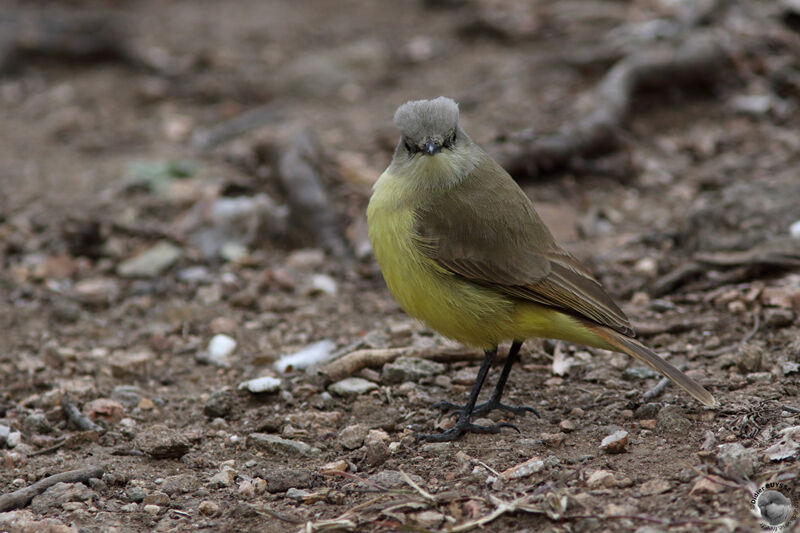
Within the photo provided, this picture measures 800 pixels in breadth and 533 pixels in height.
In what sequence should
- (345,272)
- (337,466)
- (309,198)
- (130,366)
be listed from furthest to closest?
(309,198), (345,272), (130,366), (337,466)

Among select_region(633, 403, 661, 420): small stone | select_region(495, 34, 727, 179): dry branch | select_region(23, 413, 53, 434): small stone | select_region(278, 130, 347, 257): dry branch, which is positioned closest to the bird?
select_region(633, 403, 661, 420): small stone

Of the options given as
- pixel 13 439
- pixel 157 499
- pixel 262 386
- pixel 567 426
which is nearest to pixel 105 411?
pixel 13 439

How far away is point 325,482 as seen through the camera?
177 inches

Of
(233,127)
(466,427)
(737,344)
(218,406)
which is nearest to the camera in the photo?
(466,427)

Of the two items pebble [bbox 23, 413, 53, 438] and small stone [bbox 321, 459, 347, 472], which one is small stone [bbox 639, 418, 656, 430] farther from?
pebble [bbox 23, 413, 53, 438]

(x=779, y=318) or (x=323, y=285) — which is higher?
(x=779, y=318)

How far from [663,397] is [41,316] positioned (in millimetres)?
4239

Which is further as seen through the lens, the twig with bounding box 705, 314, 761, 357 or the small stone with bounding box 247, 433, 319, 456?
the twig with bounding box 705, 314, 761, 357

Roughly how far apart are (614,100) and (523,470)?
16.9 feet

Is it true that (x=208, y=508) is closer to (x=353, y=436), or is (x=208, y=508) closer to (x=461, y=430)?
(x=353, y=436)

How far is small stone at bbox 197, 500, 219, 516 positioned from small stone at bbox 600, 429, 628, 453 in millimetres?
1805

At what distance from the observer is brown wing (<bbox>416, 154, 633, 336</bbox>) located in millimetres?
4922

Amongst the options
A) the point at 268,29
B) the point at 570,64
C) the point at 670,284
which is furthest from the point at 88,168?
the point at 670,284

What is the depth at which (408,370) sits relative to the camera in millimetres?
5551
